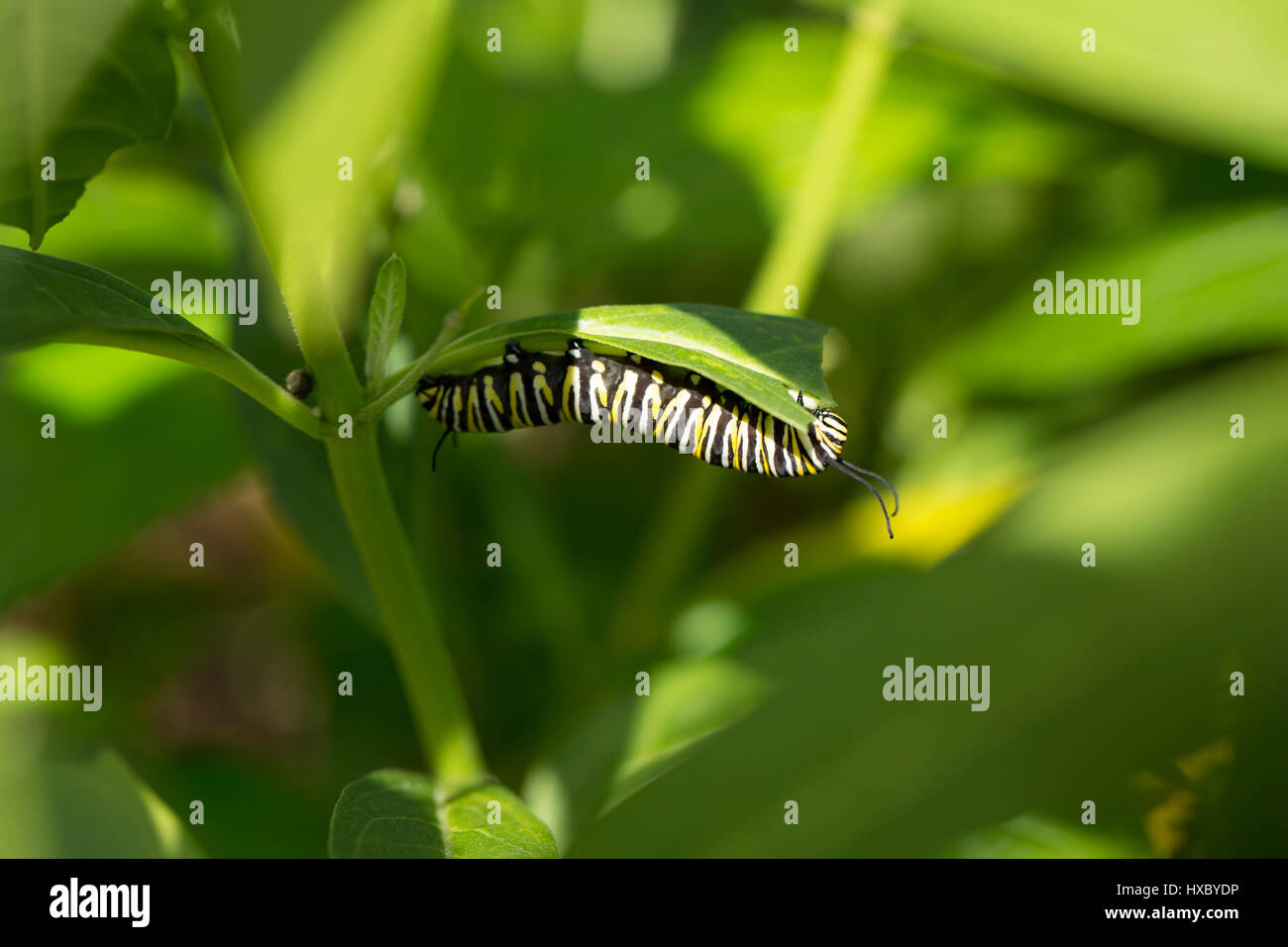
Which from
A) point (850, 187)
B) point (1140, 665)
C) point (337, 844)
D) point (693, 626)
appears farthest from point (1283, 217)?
point (337, 844)

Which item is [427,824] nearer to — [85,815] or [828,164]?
[85,815]

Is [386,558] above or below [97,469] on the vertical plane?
below

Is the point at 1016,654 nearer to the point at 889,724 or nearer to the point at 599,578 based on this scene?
the point at 889,724

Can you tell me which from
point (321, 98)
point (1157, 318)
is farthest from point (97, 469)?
point (1157, 318)

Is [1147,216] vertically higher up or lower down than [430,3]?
higher up

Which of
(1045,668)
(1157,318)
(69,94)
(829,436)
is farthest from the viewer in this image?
(1157,318)

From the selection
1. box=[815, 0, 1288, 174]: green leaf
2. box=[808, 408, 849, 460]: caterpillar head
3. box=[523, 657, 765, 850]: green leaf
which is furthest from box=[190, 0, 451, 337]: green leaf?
box=[815, 0, 1288, 174]: green leaf

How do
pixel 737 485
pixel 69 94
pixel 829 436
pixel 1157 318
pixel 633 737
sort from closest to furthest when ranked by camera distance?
1. pixel 69 94
2. pixel 829 436
3. pixel 633 737
4. pixel 1157 318
5. pixel 737 485
